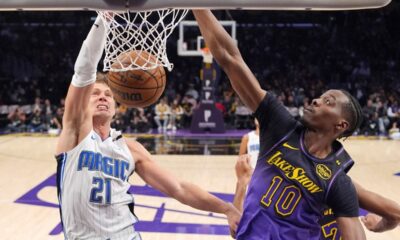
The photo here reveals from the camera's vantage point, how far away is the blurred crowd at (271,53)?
1866 cm

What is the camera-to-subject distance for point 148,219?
19.0 ft

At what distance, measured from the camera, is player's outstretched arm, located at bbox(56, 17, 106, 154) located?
8.25ft

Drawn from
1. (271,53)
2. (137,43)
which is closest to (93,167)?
(137,43)

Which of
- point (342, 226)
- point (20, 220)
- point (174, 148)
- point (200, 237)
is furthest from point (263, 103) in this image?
point (174, 148)

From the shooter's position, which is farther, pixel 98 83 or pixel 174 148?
pixel 174 148

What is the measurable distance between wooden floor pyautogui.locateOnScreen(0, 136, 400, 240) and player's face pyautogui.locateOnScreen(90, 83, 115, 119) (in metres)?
2.61

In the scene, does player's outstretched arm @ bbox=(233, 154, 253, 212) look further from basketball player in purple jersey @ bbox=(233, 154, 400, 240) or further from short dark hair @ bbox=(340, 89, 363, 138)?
short dark hair @ bbox=(340, 89, 363, 138)

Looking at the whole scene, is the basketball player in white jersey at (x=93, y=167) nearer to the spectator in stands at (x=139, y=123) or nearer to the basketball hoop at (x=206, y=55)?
the basketball hoop at (x=206, y=55)

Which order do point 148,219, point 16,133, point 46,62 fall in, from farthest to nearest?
point 46,62
point 16,133
point 148,219

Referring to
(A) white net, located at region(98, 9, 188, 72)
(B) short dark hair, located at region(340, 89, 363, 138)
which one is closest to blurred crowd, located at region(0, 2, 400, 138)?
(A) white net, located at region(98, 9, 188, 72)

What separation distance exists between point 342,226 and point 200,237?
3.03 m

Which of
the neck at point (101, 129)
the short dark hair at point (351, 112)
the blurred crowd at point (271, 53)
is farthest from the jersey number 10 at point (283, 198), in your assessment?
the blurred crowd at point (271, 53)

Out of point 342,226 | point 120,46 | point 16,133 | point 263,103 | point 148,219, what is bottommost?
point 16,133

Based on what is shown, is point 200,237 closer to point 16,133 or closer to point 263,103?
point 263,103
